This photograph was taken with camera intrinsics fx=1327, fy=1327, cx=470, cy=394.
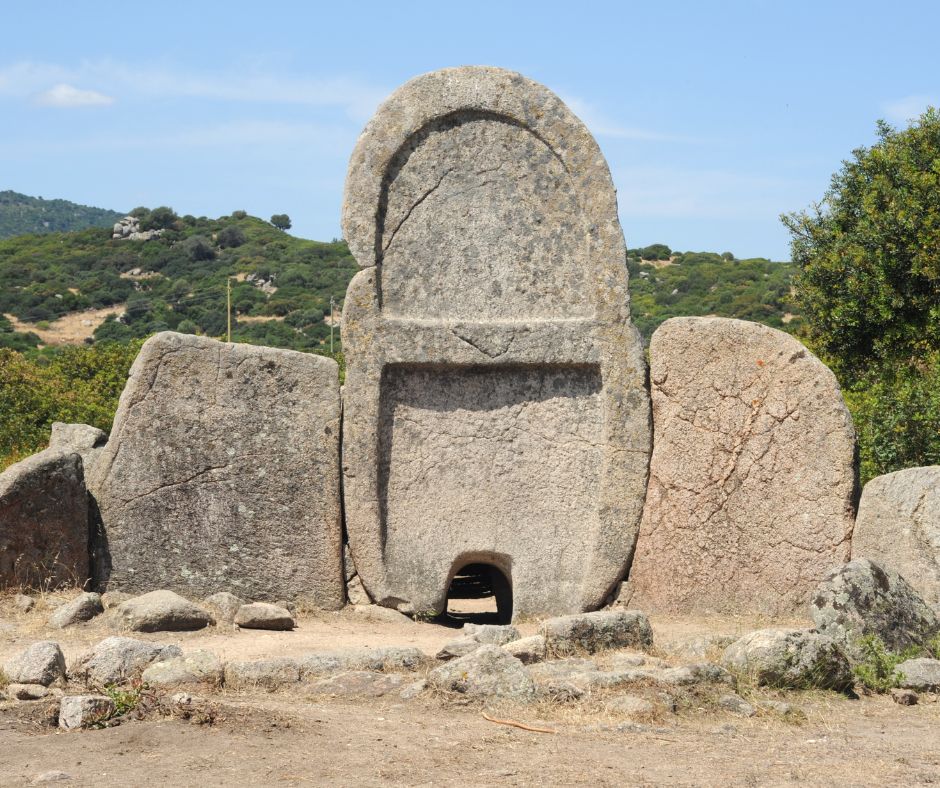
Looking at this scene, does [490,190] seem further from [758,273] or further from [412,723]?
[758,273]

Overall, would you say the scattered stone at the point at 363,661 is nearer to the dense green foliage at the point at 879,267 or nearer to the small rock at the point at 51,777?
the small rock at the point at 51,777

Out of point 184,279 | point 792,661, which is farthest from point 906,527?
point 184,279

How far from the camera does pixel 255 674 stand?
6699mm

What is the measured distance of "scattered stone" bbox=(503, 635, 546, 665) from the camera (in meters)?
7.02

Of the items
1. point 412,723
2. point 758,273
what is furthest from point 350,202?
point 758,273

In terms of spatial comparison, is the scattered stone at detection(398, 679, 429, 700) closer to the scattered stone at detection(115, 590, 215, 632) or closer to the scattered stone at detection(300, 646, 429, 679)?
the scattered stone at detection(300, 646, 429, 679)

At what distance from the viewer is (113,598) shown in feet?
29.4

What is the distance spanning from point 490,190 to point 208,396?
2.41m

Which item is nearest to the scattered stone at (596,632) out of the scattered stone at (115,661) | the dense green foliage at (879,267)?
the scattered stone at (115,661)

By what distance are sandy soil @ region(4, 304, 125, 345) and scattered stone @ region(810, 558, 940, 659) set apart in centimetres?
2928

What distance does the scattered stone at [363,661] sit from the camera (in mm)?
6828

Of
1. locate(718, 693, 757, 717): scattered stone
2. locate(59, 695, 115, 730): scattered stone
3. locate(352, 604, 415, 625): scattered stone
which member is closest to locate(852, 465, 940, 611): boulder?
locate(718, 693, 757, 717): scattered stone

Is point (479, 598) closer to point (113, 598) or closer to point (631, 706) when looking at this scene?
point (113, 598)

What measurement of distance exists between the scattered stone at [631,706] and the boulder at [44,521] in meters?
4.35
